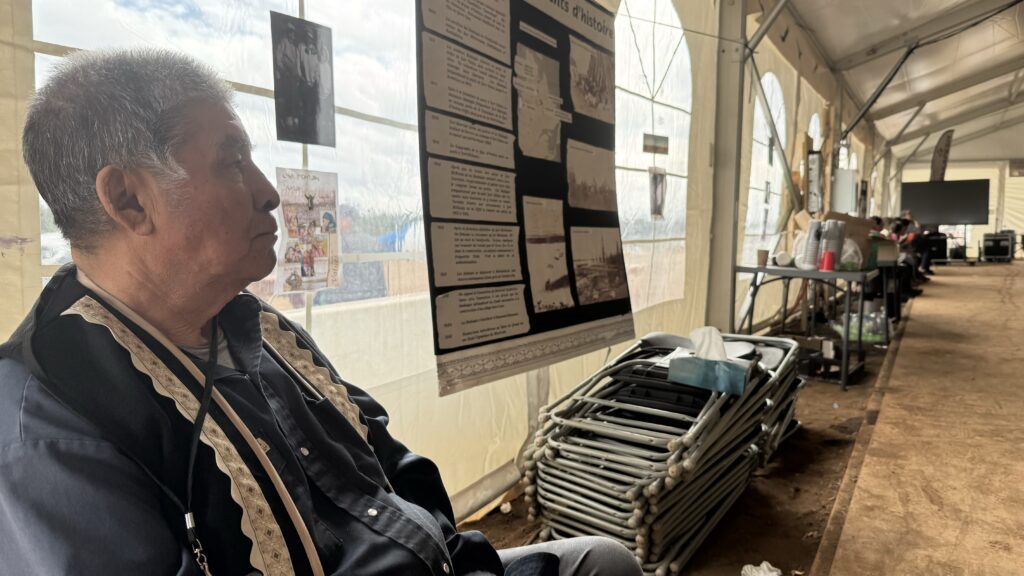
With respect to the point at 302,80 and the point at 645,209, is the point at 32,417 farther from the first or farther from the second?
the point at 645,209

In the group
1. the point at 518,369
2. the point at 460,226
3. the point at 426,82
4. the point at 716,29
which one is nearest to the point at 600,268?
the point at 518,369

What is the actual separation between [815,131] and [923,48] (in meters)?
2.07

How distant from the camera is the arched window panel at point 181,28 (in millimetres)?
1002

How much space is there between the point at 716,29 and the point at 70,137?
379 centimetres

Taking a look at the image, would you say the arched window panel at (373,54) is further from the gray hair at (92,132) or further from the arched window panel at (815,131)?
the arched window panel at (815,131)

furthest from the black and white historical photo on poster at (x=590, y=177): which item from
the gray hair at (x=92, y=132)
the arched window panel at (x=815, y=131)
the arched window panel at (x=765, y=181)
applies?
the arched window panel at (x=815, y=131)

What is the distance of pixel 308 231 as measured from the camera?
1.37 metres

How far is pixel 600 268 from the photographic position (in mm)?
2193

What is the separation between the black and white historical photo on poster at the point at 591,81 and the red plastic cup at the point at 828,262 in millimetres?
2090

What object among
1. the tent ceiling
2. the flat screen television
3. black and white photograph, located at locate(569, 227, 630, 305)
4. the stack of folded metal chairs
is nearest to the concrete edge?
the stack of folded metal chairs

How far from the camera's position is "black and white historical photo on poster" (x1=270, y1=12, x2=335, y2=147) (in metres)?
1.31

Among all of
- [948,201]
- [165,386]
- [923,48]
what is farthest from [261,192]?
[948,201]

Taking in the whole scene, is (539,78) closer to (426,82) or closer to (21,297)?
(426,82)

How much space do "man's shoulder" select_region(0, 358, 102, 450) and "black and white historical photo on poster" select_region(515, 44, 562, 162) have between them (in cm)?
140
